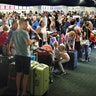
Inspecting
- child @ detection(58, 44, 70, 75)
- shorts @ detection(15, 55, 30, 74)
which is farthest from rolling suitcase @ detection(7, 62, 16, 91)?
child @ detection(58, 44, 70, 75)

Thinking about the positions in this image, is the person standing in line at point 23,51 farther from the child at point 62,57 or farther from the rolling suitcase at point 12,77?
the child at point 62,57

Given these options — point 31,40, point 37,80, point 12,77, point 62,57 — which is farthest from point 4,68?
point 62,57

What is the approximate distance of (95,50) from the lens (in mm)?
11867

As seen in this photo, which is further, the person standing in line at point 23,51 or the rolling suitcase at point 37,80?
the rolling suitcase at point 37,80

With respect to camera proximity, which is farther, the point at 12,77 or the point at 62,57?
the point at 62,57

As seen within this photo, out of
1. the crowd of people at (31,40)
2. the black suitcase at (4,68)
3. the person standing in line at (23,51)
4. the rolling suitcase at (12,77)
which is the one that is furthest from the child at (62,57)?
the person standing in line at (23,51)

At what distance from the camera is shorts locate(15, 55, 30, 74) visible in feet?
17.2

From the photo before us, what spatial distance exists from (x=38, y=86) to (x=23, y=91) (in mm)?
325

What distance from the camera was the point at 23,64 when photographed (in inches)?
208

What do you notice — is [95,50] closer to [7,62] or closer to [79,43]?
[79,43]

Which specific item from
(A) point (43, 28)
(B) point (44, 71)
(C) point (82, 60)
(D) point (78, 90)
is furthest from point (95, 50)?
(B) point (44, 71)

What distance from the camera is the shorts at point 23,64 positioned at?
17.2ft

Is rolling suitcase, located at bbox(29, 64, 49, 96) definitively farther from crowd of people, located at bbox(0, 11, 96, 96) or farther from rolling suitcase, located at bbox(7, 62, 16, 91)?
rolling suitcase, located at bbox(7, 62, 16, 91)

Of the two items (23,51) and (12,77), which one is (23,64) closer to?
(23,51)
